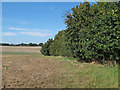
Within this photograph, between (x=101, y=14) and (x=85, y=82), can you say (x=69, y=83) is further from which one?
(x=101, y=14)

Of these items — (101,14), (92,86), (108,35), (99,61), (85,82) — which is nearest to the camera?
(92,86)

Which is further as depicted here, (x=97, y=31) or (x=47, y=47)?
(x=47, y=47)

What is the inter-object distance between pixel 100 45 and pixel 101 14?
7.93ft

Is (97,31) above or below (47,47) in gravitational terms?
above

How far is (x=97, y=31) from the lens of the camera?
9.06 m

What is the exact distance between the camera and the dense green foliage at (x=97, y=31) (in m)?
8.48

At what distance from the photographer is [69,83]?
18.1 ft

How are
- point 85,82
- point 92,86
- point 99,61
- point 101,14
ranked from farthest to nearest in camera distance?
point 99,61 < point 101,14 < point 85,82 < point 92,86

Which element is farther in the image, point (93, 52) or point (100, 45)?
point (93, 52)

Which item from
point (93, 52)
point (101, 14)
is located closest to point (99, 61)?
point (93, 52)

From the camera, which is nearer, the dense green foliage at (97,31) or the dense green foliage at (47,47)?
the dense green foliage at (97,31)

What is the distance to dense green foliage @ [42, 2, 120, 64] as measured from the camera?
8.48 m

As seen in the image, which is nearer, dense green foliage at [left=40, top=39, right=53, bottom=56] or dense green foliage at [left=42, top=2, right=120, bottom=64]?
dense green foliage at [left=42, top=2, right=120, bottom=64]

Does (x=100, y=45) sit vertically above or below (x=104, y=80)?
above
